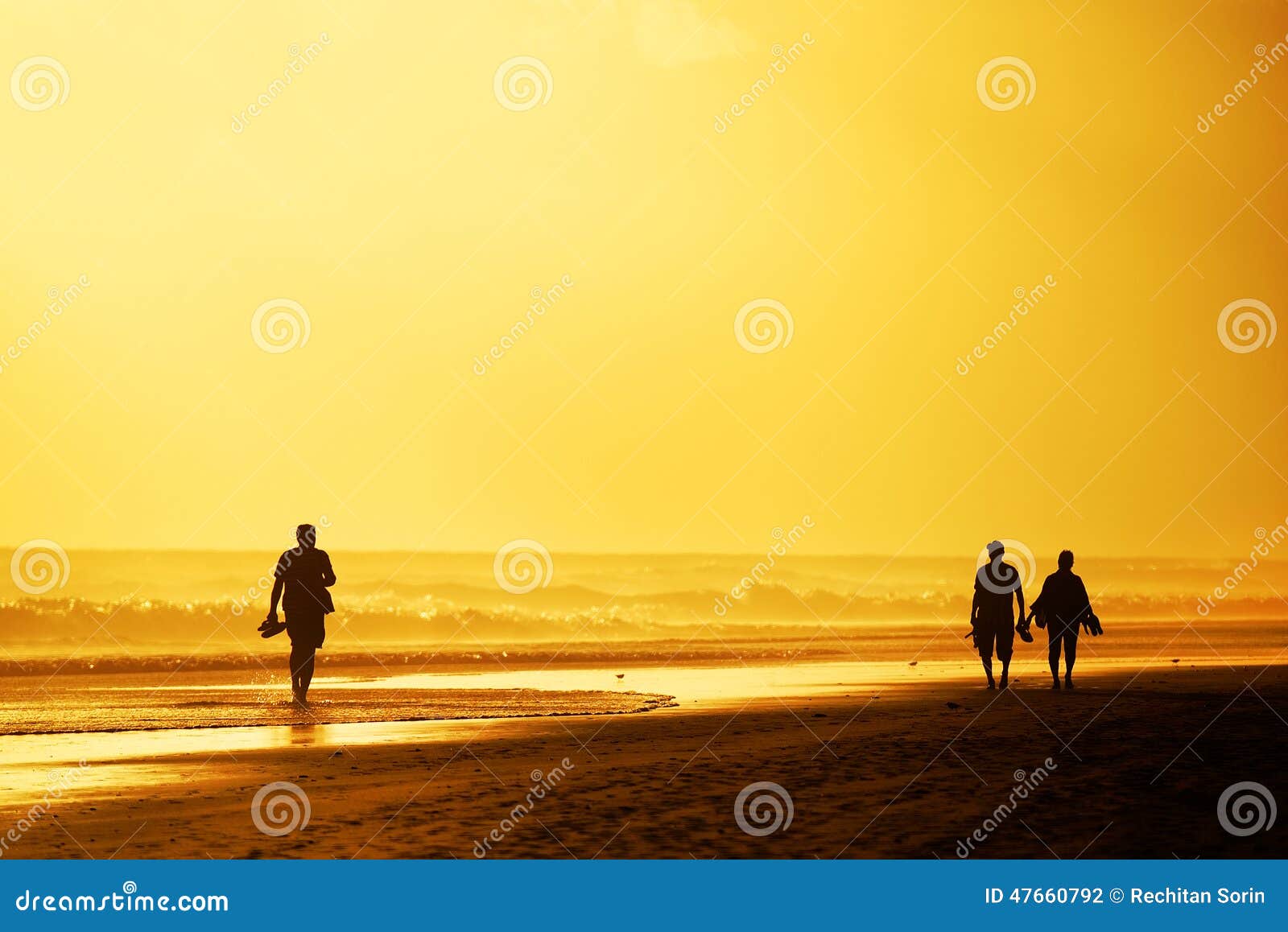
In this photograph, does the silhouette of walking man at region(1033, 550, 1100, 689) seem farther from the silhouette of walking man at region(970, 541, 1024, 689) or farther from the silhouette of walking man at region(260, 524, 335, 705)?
the silhouette of walking man at region(260, 524, 335, 705)

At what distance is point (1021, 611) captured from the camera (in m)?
18.6

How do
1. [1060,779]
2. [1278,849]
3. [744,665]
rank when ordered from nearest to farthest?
[1278,849] < [1060,779] < [744,665]

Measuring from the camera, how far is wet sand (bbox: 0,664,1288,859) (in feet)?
26.6

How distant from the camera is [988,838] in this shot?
8.16 meters

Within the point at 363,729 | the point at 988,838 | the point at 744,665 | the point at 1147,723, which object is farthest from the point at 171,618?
the point at 988,838

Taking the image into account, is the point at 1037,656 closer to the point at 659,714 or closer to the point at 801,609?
the point at 659,714

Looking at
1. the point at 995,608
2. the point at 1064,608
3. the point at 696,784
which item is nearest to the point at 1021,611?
the point at 995,608

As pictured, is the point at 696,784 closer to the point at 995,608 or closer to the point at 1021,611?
the point at 995,608

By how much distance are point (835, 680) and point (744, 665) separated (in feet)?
15.6

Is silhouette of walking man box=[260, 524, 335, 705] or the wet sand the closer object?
the wet sand

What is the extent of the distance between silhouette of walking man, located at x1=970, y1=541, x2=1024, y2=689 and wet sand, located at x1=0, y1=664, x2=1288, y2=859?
2585 mm

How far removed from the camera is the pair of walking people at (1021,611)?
1798 cm

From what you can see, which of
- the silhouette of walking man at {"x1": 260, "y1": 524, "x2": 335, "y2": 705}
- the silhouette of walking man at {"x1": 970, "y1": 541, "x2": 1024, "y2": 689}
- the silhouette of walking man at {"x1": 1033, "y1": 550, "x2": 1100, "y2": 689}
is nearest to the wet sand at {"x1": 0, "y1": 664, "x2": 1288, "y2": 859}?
the silhouette of walking man at {"x1": 1033, "y1": 550, "x2": 1100, "y2": 689}

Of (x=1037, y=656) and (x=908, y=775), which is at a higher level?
(x=1037, y=656)
